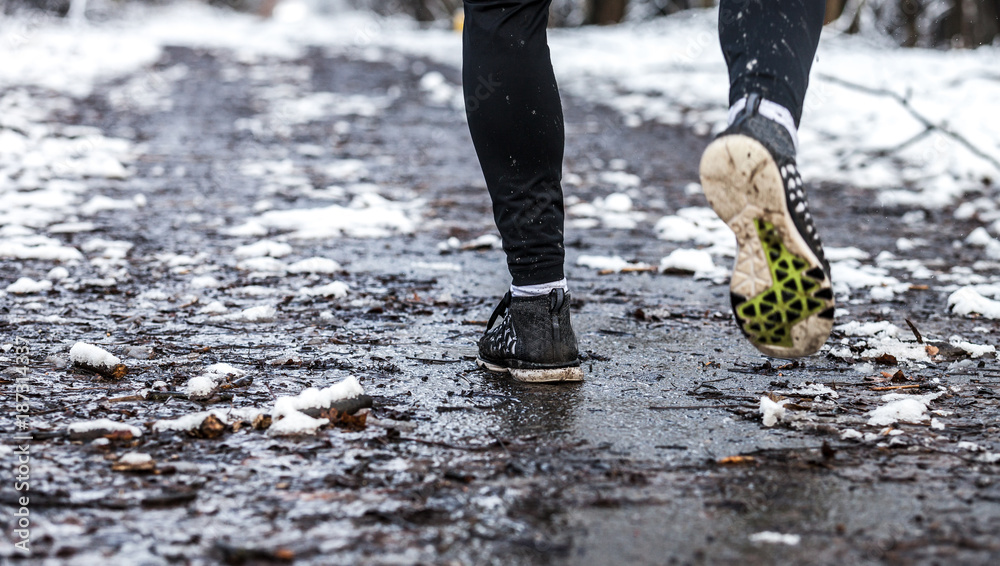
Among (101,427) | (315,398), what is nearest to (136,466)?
(101,427)

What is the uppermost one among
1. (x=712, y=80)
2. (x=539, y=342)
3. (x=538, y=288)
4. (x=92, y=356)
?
(x=712, y=80)

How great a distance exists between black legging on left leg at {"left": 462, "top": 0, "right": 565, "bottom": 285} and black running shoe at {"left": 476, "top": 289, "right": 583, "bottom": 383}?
0.36 ft

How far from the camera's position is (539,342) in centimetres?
191

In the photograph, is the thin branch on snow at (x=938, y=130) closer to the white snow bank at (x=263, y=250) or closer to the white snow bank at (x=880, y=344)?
the white snow bank at (x=880, y=344)

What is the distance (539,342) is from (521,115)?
1.53 feet

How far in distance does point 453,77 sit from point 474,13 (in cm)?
763

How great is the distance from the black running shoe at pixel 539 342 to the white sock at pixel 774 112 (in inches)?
21.2

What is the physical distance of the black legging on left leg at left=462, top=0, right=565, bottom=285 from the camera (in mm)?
1803

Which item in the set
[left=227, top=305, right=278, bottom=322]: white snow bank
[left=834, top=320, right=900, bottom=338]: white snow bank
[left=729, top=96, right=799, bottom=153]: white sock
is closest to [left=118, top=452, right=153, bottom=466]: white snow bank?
[left=227, top=305, right=278, bottom=322]: white snow bank

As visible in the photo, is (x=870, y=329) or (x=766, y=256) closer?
(x=766, y=256)

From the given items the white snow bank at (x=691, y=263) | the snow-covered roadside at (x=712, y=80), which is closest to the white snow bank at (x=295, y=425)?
the white snow bank at (x=691, y=263)

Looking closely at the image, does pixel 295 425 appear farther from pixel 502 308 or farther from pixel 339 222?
pixel 339 222

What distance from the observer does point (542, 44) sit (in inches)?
72.5

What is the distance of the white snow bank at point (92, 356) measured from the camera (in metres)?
1.84
